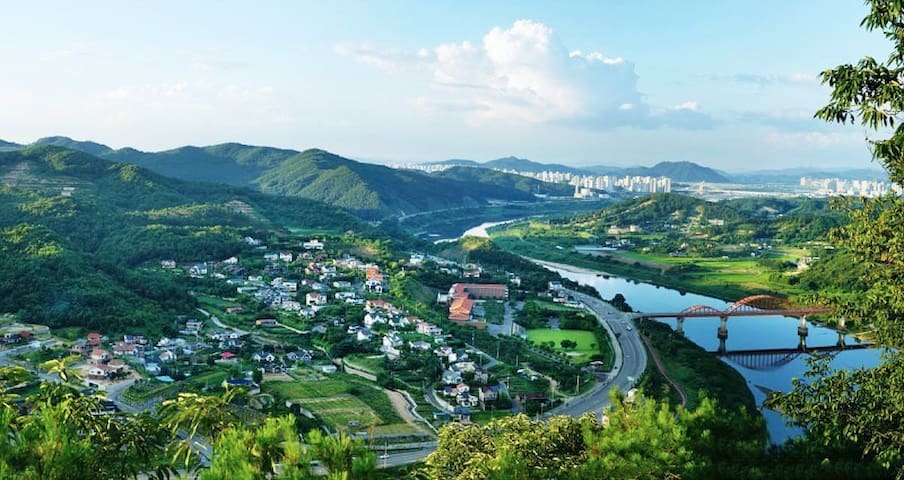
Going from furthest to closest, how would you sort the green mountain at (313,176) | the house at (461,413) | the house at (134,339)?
the green mountain at (313,176)
the house at (134,339)
the house at (461,413)

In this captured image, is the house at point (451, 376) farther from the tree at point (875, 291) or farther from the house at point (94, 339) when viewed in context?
the tree at point (875, 291)

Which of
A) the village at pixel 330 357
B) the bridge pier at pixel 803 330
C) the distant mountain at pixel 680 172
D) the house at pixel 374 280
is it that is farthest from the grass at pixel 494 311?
the distant mountain at pixel 680 172

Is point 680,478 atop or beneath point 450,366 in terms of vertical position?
atop

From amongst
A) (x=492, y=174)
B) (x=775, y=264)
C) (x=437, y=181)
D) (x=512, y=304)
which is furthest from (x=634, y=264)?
(x=492, y=174)

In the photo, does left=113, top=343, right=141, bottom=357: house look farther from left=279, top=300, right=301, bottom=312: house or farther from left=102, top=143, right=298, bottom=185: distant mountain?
left=102, top=143, right=298, bottom=185: distant mountain

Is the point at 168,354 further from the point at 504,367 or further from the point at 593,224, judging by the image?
the point at 593,224

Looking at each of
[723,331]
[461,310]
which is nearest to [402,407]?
[461,310]
